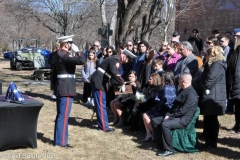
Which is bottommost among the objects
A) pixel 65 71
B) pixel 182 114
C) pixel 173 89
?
pixel 182 114

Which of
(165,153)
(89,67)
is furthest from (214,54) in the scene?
(89,67)

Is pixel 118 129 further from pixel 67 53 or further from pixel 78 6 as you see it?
pixel 78 6

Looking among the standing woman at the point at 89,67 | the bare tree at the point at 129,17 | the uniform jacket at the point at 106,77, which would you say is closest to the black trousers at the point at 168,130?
the uniform jacket at the point at 106,77

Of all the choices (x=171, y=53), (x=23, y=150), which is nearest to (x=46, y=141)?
(x=23, y=150)

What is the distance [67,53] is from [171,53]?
7.97 feet

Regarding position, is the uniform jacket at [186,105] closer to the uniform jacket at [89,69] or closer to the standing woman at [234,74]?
the standing woman at [234,74]

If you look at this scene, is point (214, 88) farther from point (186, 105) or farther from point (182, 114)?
point (182, 114)

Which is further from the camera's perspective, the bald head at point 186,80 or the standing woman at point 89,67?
the standing woman at point 89,67

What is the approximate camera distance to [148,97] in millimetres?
6477

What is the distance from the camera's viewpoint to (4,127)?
17.1 ft

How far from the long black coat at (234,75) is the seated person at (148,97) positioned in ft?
4.19

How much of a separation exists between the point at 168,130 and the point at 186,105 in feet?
1.54

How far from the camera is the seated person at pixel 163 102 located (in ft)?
19.2

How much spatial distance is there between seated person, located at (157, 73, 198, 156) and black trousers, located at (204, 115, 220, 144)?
0.42 meters
